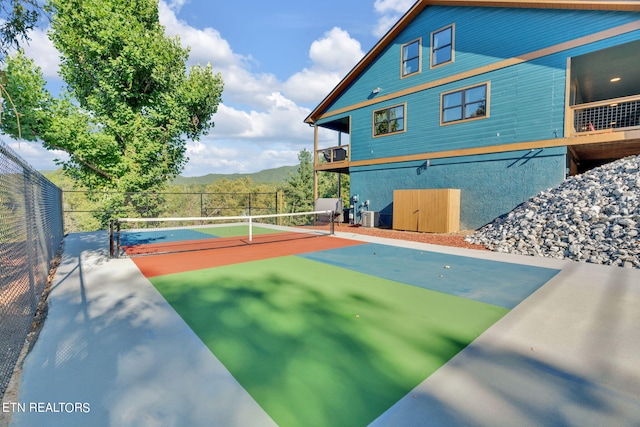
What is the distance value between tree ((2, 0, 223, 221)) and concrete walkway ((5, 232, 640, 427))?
49.2 ft

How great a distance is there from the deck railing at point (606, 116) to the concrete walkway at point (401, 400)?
8913 millimetres

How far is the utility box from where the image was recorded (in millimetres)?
11625

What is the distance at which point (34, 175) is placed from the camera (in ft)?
16.9

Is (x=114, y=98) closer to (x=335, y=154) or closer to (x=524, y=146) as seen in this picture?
(x=335, y=154)

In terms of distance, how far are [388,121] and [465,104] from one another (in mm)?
3881

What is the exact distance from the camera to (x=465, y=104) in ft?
41.5

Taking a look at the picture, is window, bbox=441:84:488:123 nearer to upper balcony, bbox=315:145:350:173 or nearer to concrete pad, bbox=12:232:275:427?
upper balcony, bbox=315:145:350:173

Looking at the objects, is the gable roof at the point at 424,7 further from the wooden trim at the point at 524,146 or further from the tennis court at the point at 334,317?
the tennis court at the point at 334,317

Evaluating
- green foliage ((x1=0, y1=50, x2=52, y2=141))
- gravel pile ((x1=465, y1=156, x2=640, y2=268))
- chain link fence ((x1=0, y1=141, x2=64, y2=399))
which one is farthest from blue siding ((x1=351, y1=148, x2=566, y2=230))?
green foliage ((x1=0, y1=50, x2=52, y2=141))

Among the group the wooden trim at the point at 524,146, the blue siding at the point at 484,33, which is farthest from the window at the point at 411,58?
the wooden trim at the point at 524,146

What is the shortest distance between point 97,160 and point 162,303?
16.3 metres

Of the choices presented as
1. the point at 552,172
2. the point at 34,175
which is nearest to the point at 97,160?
the point at 34,175

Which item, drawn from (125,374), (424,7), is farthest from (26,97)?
(424,7)

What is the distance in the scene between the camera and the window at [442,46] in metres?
13.1
